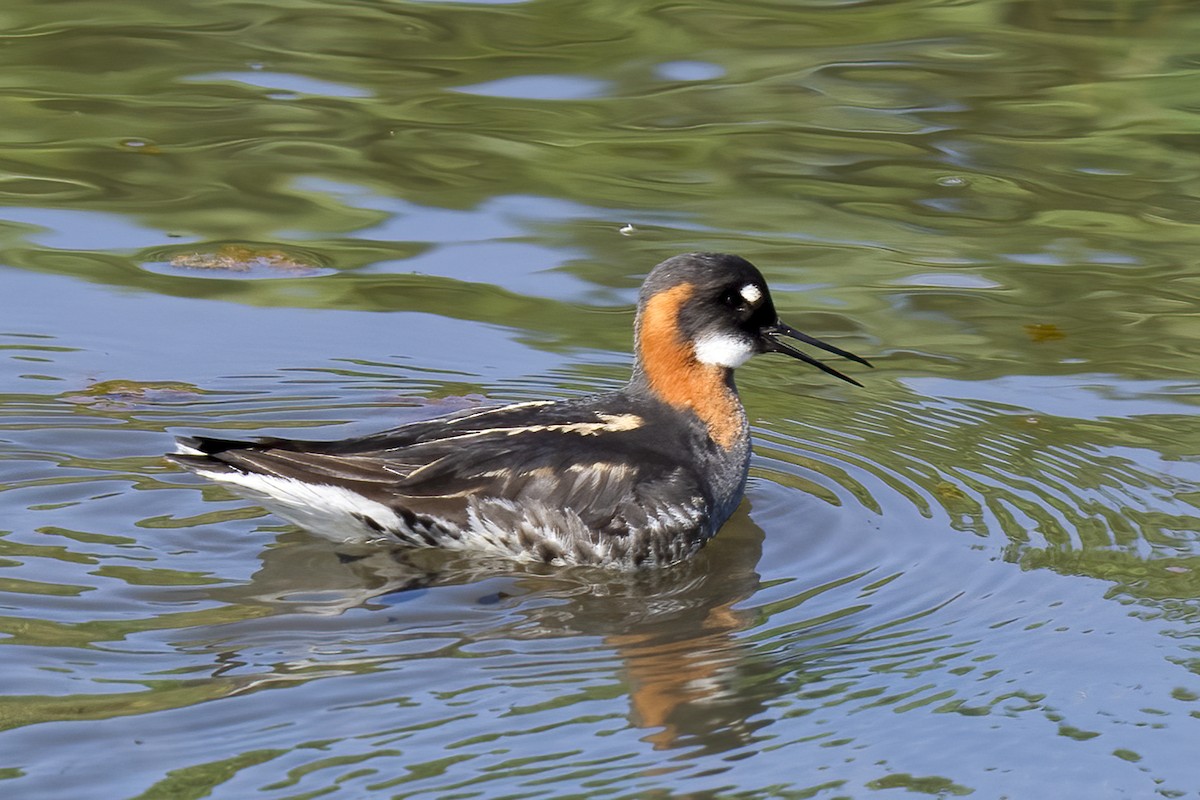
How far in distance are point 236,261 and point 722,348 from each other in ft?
11.6

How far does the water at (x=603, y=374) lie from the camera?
240 inches

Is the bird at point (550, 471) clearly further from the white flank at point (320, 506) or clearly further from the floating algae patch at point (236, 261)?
the floating algae patch at point (236, 261)

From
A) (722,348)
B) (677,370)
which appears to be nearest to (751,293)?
(722,348)

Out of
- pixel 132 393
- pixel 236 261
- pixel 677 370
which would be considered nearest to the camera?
pixel 677 370

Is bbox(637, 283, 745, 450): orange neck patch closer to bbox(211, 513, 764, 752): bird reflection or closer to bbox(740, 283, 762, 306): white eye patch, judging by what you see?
bbox(740, 283, 762, 306): white eye patch

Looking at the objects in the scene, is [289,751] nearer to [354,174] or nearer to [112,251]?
[112,251]

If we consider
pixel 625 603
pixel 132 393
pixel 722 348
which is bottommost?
pixel 625 603

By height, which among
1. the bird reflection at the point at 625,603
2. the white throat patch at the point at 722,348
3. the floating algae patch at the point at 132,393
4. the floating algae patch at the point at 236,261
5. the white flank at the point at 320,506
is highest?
the floating algae patch at the point at 236,261

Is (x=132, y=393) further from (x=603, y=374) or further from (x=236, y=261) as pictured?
(x=603, y=374)

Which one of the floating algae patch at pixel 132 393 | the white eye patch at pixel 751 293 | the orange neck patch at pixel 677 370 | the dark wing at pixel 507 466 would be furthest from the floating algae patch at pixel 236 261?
the white eye patch at pixel 751 293

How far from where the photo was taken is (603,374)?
9.71 meters

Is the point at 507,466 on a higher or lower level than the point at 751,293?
lower

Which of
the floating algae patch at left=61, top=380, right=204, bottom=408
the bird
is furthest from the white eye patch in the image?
the floating algae patch at left=61, top=380, right=204, bottom=408

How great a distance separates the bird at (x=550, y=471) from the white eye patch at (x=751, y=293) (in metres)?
0.07
